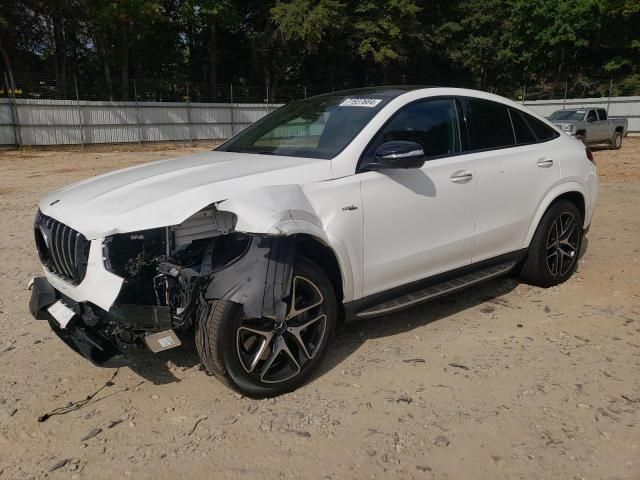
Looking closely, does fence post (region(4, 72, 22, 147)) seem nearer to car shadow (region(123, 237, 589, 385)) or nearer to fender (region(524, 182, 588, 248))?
car shadow (region(123, 237, 589, 385))

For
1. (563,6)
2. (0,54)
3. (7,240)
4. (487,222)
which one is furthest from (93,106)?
(563,6)

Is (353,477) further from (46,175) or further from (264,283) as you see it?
(46,175)

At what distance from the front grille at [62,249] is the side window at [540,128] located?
3720 millimetres

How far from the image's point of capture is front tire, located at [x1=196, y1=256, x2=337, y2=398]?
9.62 feet

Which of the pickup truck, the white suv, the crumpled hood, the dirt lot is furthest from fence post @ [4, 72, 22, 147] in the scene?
the crumpled hood

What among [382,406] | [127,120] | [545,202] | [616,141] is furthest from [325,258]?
[127,120]

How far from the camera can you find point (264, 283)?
9.63 ft

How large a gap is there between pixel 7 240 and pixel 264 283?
5234 millimetres

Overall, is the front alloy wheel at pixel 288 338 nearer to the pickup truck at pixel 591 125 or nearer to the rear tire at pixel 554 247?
the rear tire at pixel 554 247

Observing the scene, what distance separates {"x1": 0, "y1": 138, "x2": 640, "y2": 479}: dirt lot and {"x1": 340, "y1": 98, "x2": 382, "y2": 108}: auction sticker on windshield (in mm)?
1640

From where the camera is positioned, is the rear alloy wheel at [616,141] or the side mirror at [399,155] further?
the rear alloy wheel at [616,141]

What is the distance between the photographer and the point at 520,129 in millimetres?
4734

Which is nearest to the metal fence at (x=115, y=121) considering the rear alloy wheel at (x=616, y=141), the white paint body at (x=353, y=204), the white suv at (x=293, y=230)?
the rear alloy wheel at (x=616, y=141)

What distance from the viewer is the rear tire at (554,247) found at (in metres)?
4.78
